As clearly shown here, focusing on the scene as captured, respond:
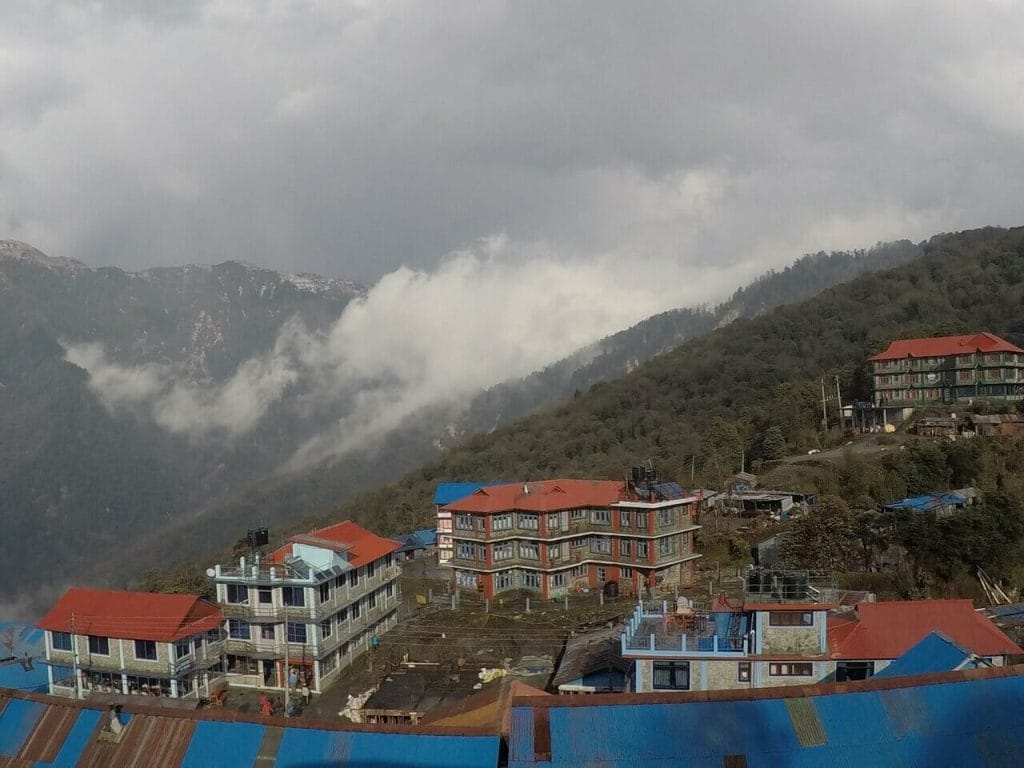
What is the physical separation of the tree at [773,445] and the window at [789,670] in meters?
37.8

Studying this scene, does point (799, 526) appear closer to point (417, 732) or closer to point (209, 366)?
point (417, 732)

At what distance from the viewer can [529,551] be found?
44.9m

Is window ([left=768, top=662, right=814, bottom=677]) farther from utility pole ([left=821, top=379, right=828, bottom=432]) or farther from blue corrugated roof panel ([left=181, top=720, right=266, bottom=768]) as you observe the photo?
utility pole ([left=821, top=379, right=828, bottom=432])

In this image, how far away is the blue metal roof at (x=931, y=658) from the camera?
70.2 feet

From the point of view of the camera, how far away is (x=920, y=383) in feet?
204

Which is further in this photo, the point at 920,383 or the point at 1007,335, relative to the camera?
the point at 1007,335

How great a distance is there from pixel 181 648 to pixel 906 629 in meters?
24.5

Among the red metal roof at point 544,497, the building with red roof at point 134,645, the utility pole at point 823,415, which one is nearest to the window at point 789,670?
the red metal roof at point 544,497

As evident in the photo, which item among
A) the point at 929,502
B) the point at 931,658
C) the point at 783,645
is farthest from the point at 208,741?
the point at 929,502

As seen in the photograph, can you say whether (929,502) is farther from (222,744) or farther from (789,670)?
(222,744)

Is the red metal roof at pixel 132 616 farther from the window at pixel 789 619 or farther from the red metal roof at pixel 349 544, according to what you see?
the window at pixel 789 619

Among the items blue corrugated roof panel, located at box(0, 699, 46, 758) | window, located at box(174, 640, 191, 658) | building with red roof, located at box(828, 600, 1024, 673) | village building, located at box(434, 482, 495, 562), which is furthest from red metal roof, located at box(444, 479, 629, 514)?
blue corrugated roof panel, located at box(0, 699, 46, 758)

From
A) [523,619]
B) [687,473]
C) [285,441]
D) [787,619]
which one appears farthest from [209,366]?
[787,619]

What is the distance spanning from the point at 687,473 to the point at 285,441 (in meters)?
126
